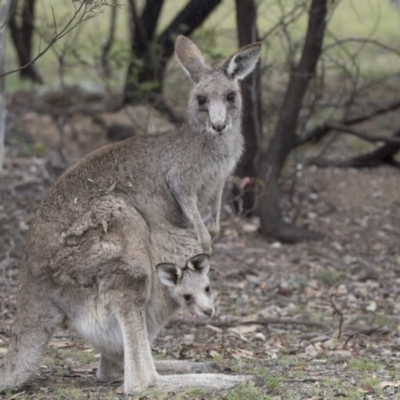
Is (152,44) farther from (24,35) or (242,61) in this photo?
(242,61)

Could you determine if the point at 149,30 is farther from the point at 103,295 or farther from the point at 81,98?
the point at 103,295

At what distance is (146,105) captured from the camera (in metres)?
10.4

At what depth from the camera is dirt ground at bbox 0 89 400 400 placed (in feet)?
16.4

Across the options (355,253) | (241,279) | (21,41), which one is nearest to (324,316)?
(241,279)

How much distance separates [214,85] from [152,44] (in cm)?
454

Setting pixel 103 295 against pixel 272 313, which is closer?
pixel 103 295

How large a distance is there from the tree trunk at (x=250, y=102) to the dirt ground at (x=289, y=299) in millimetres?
563

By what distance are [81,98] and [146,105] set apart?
170cm

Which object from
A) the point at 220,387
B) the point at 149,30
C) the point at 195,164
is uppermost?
the point at 149,30

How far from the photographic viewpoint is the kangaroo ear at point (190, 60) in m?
5.41

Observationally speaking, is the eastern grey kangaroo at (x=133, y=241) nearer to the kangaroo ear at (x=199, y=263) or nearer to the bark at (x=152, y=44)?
the kangaroo ear at (x=199, y=263)

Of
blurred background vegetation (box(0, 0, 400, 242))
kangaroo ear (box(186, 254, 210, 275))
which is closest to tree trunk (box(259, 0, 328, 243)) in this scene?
blurred background vegetation (box(0, 0, 400, 242))

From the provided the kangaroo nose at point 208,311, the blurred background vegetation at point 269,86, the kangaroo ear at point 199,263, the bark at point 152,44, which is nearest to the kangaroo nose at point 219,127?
the kangaroo ear at point 199,263

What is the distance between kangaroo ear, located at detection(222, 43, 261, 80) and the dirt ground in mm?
1637
